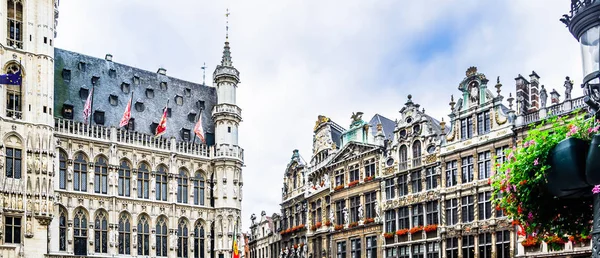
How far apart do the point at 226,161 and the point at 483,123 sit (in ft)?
62.4

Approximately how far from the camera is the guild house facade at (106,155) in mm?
42938

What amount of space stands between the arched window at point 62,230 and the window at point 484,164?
2460 cm

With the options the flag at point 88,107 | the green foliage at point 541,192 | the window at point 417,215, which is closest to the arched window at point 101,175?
the flag at point 88,107

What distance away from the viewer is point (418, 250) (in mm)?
45031

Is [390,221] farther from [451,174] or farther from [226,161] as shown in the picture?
[226,161]

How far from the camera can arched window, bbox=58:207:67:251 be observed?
149 ft

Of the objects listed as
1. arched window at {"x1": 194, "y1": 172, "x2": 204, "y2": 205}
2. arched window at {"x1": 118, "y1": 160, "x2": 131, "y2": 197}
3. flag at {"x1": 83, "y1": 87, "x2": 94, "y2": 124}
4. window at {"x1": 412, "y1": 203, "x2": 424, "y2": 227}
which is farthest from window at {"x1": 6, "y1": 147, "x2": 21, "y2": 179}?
window at {"x1": 412, "y1": 203, "x2": 424, "y2": 227}

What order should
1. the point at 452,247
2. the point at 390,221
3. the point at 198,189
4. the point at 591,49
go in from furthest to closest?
the point at 198,189, the point at 390,221, the point at 452,247, the point at 591,49

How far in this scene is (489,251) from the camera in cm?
4056

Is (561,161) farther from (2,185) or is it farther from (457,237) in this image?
(2,185)

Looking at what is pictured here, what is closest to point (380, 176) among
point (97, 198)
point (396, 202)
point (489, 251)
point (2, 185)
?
point (396, 202)

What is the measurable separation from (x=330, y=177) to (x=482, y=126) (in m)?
14.7

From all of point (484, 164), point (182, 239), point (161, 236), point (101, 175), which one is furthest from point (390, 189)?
point (101, 175)

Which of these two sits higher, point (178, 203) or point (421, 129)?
point (421, 129)
